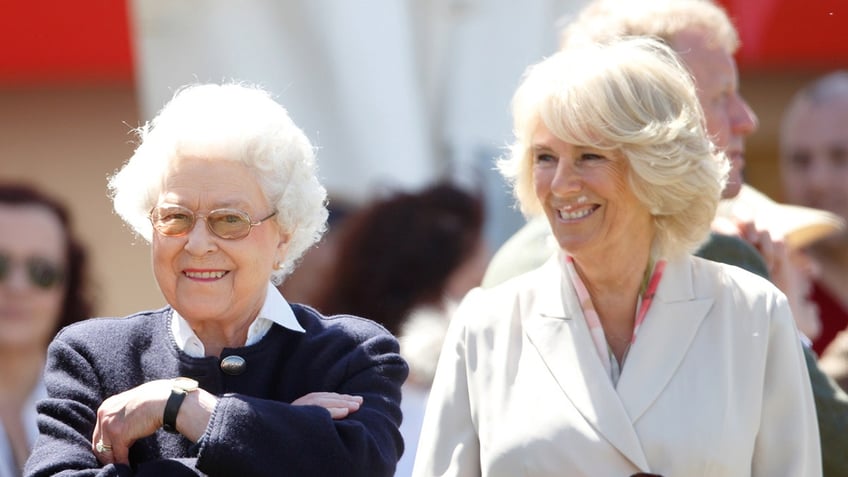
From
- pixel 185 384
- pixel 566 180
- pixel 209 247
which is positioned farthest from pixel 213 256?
pixel 566 180

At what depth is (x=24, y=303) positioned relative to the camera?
4879 millimetres

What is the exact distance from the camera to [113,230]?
6.91 m

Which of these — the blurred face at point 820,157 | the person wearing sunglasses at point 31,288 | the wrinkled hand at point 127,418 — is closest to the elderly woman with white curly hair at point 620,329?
the wrinkled hand at point 127,418

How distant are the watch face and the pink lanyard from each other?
2.85ft

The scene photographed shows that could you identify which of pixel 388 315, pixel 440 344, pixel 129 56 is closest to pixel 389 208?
pixel 388 315

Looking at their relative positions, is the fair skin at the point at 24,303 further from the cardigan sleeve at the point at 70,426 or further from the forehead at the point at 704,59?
the forehead at the point at 704,59

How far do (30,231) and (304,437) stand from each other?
103 inches

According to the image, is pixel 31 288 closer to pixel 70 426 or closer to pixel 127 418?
pixel 70 426

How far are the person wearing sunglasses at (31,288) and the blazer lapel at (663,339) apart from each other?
7.14 feet

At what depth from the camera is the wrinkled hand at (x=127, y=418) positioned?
275 cm

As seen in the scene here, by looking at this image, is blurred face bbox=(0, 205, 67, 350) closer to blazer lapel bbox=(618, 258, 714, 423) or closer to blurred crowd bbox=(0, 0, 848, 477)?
blurred crowd bbox=(0, 0, 848, 477)

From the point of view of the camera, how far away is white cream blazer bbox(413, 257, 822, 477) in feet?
9.67

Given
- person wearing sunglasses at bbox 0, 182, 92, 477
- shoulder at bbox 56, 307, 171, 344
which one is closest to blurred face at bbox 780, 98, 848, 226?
person wearing sunglasses at bbox 0, 182, 92, 477

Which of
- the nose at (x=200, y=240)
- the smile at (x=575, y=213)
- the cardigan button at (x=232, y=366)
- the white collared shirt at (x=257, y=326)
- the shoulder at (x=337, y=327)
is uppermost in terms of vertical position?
the nose at (x=200, y=240)
